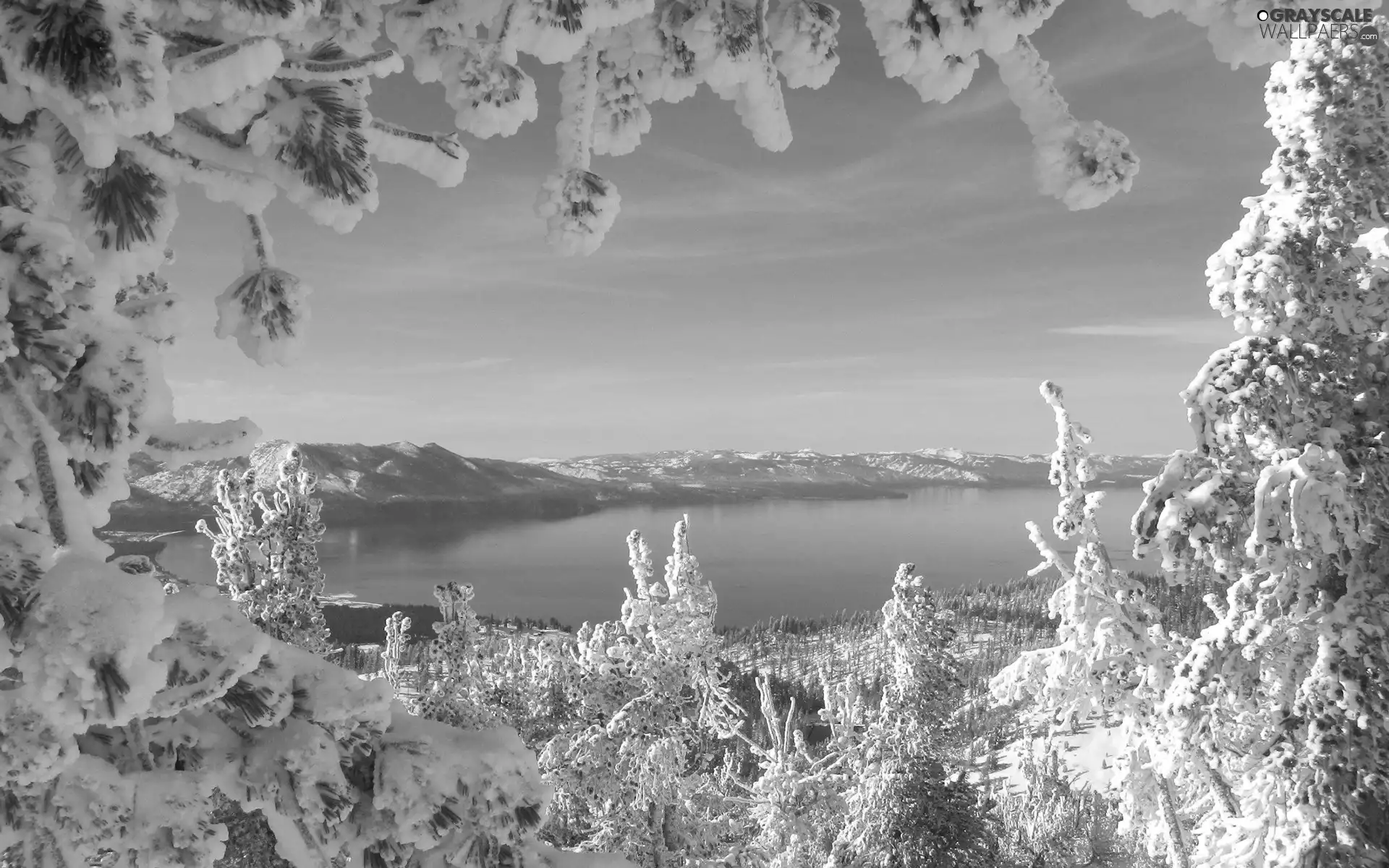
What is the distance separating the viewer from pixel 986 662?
10269 centimetres

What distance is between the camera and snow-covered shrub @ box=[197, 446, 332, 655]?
10.4 metres

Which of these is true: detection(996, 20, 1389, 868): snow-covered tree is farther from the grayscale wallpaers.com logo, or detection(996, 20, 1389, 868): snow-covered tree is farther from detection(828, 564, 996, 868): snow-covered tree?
detection(828, 564, 996, 868): snow-covered tree

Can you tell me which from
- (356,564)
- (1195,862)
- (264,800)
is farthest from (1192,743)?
(356,564)

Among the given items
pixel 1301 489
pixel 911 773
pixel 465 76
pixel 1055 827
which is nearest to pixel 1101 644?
pixel 1301 489

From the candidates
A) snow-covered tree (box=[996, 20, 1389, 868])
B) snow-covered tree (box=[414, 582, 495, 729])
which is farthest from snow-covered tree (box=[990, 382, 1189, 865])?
snow-covered tree (box=[414, 582, 495, 729])

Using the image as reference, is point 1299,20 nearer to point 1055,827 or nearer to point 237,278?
point 237,278

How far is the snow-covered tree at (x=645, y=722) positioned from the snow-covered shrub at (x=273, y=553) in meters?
3.87

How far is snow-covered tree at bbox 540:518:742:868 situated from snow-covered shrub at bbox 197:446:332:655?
12.7 ft

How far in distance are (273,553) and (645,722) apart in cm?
557

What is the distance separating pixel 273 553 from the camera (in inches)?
418

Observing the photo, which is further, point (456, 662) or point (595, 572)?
point (595, 572)

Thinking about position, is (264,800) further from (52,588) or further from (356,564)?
(356,564)

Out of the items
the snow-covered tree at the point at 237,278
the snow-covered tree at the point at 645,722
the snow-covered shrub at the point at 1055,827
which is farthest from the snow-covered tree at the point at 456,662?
the snow-covered shrub at the point at 1055,827

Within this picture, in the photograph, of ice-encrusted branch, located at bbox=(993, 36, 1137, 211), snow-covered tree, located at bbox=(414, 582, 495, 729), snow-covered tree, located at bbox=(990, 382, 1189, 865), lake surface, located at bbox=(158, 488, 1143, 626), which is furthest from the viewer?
lake surface, located at bbox=(158, 488, 1143, 626)
